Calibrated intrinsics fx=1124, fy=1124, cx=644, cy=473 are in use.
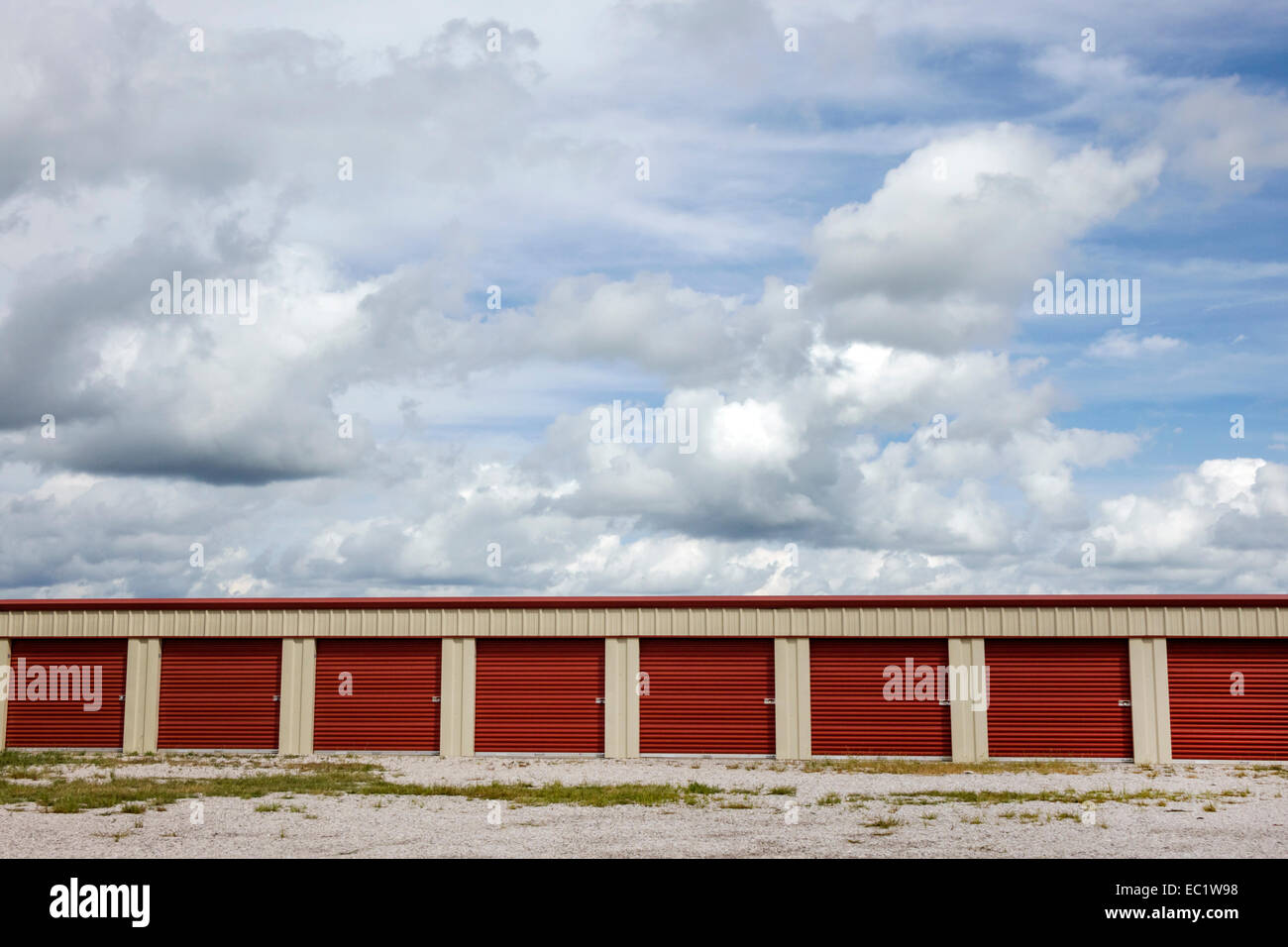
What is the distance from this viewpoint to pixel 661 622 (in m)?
27.0

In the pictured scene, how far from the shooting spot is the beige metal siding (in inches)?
1015

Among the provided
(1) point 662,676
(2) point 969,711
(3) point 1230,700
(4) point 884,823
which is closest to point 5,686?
(1) point 662,676

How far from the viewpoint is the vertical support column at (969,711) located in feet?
85.0

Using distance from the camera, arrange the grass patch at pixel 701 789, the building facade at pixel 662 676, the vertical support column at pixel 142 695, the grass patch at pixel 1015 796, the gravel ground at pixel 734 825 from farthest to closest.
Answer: the vertical support column at pixel 142 695 → the building facade at pixel 662 676 → the grass patch at pixel 701 789 → the grass patch at pixel 1015 796 → the gravel ground at pixel 734 825

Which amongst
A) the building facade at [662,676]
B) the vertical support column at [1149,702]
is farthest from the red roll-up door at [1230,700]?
the vertical support column at [1149,702]

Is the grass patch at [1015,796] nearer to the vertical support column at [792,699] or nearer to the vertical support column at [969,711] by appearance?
the vertical support column at [969,711]

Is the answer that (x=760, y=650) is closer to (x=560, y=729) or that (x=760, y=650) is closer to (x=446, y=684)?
(x=560, y=729)

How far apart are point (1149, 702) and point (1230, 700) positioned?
1800 mm

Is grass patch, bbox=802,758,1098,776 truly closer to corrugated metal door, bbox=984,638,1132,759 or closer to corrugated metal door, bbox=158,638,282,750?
corrugated metal door, bbox=984,638,1132,759

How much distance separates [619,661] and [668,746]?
2.32 m

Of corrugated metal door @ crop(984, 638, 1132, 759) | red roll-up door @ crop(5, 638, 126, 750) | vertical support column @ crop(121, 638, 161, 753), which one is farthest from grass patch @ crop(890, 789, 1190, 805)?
red roll-up door @ crop(5, 638, 126, 750)

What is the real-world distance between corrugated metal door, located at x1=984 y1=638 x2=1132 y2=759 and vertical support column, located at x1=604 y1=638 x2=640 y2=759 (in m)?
8.24

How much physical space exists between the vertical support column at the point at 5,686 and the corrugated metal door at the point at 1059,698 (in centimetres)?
2469
